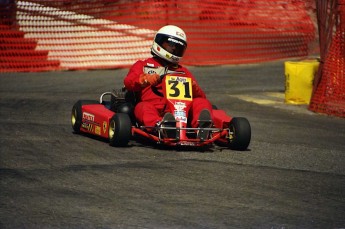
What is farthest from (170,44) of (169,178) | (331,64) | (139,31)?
(139,31)

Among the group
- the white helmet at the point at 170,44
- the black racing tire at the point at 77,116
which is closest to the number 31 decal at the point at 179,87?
the white helmet at the point at 170,44

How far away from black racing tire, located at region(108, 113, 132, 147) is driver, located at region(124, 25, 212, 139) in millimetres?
215

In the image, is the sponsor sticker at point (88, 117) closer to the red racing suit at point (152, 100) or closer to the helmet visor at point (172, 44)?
the red racing suit at point (152, 100)

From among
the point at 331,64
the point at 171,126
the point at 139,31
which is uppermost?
the point at 171,126

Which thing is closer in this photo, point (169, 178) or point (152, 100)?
point (169, 178)

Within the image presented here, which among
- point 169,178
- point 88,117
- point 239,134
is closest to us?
point 169,178

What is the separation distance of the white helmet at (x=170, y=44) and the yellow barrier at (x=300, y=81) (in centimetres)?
414

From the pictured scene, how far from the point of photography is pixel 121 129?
8.98m

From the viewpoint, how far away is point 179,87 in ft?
31.0

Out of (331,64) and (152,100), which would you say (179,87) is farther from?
(331,64)

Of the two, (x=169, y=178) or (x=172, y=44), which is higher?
(x=172, y=44)

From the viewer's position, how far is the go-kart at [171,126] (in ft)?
29.5

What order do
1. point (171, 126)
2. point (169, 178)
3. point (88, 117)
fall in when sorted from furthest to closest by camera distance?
point (88, 117) → point (171, 126) → point (169, 178)

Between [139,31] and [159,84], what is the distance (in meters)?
9.61
